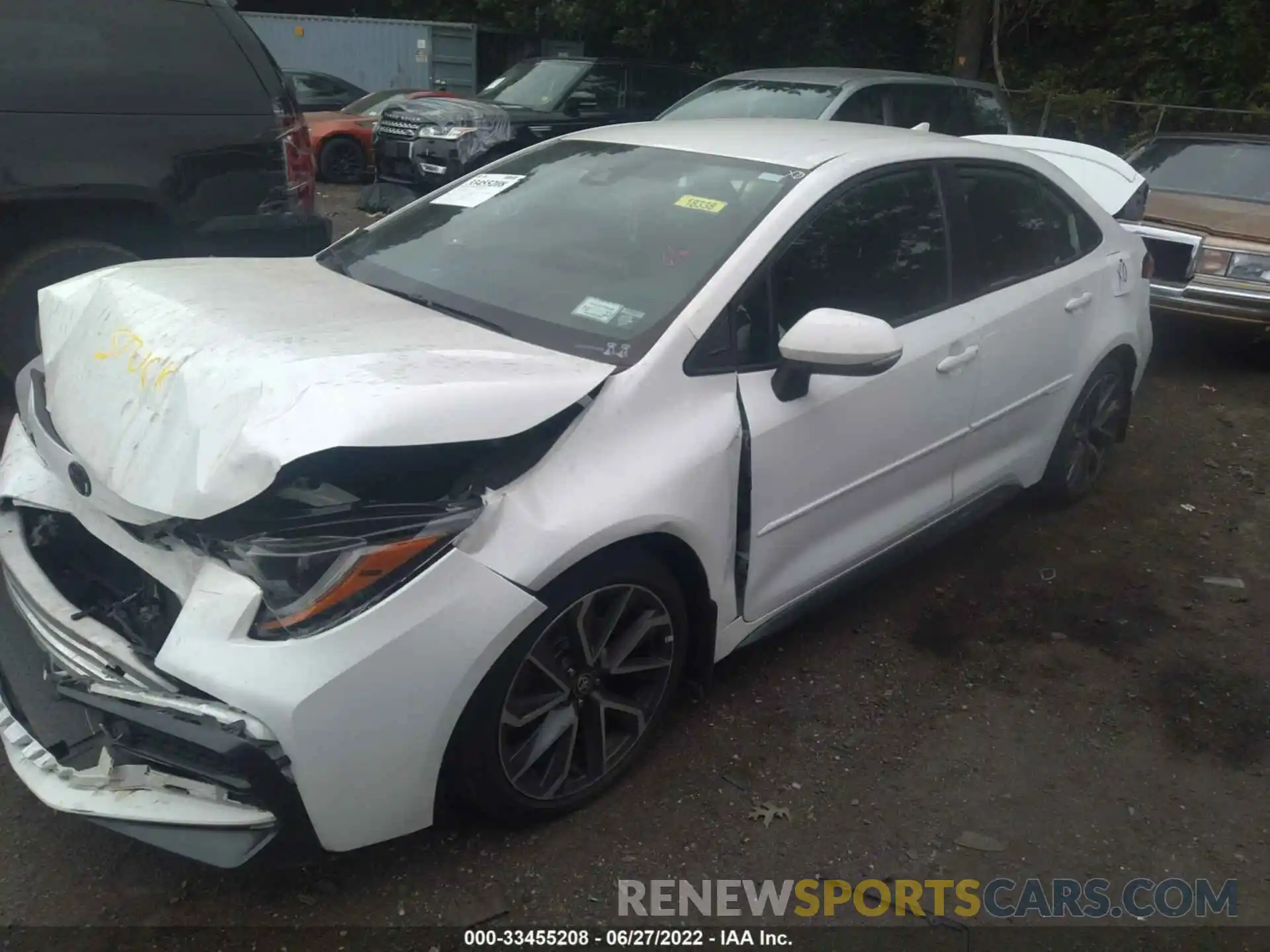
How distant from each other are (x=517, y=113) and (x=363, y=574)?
9.10 meters

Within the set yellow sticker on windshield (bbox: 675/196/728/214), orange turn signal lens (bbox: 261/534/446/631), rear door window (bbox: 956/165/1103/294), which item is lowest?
orange turn signal lens (bbox: 261/534/446/631)

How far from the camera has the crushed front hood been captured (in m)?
2.16

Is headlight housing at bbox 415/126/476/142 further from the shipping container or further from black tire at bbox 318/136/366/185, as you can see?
the shipping container

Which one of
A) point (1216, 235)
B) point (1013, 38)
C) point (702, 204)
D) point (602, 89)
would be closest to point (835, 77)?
point (1216, 235)

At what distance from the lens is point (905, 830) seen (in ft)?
9.25

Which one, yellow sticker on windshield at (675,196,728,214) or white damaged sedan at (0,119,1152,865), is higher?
yellow sticker on windshield at (675,196,728,214)

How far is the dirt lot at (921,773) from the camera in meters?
2.49

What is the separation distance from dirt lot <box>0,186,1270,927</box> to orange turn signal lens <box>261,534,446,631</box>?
0.76 m

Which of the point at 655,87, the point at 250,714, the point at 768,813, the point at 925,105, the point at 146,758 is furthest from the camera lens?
the point at 655,87

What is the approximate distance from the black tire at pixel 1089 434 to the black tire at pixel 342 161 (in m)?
10.7

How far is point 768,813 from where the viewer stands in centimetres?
283

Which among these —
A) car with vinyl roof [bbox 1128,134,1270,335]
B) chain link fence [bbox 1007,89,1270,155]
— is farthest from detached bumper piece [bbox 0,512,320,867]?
chain link fence [bbox 1007,89,1270,155]

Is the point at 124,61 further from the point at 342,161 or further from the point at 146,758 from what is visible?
the point at 342,161

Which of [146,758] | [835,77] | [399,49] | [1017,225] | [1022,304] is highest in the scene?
[835,77]
